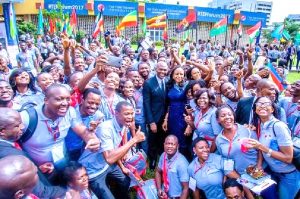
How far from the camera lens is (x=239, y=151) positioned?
3.07 m

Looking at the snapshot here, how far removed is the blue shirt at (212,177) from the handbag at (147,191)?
23.5 inches

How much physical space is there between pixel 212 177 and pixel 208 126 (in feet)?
2.22

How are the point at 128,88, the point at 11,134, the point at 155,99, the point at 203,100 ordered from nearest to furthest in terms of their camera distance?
1. the point at 11,134
2. the point at 203,100
3. the point at 128,88
4. the point at 155,99

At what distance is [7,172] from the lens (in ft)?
5.50

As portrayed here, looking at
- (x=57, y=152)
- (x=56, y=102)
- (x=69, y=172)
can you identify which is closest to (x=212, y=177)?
(x=69, y=172)

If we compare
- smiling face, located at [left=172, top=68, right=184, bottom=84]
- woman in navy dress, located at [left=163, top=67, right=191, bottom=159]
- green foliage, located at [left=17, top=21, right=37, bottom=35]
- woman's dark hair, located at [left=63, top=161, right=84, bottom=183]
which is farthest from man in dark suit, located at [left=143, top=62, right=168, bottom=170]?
green foliage, located at [left=17, top=21, right=37, bottom=35]

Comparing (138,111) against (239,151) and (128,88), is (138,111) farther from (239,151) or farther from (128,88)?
(239,151)

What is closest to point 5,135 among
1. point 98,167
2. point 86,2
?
point 98,167

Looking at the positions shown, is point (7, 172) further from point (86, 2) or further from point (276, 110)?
point (86, 2)

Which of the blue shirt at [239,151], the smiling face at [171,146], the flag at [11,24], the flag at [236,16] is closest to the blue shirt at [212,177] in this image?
the blue shirt at [239,151]

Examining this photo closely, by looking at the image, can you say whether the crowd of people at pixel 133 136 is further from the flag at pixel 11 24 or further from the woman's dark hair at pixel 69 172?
the flag at pixel 11 24

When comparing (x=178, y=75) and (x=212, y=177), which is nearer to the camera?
(x=212, y=177)

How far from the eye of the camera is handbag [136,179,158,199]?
340 cm

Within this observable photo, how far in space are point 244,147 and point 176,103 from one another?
161cm
